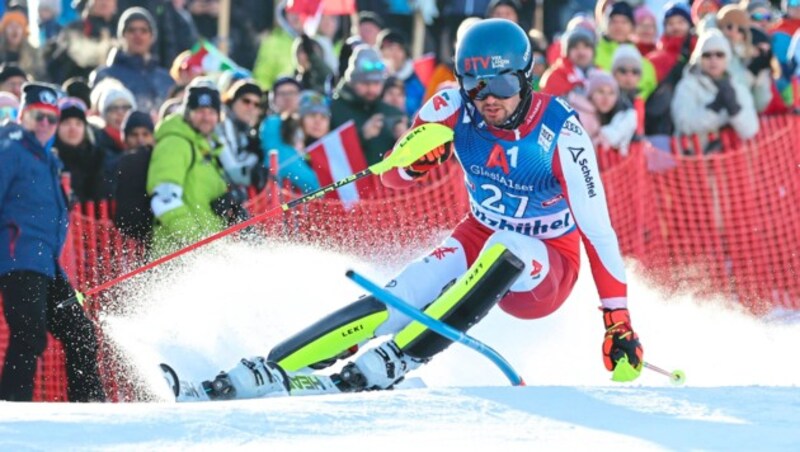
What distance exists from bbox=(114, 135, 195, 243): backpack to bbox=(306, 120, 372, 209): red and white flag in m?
1.26

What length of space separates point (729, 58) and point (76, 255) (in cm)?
492

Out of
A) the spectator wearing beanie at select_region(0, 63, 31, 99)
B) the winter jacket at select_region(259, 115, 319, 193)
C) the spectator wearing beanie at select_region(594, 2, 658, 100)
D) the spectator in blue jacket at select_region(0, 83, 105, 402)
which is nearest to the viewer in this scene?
the spectator in blue jacket at select_region(0, 83, 105, 402)

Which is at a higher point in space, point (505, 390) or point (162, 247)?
point (162, 247)

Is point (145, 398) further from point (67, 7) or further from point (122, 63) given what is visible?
point (67, 7)

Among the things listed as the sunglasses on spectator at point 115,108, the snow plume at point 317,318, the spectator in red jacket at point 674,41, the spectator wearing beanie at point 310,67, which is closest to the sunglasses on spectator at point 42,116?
the snow plume at point 317,318

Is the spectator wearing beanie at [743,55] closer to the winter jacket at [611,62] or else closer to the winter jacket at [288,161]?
the winter jacket at [611,62]

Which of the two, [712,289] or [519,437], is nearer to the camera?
[519,437]

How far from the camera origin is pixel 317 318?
841 centimetres

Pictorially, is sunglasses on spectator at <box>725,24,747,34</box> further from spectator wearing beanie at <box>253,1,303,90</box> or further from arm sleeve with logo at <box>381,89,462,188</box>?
arm sleeve with logo at <box>381,89,462,188</box>

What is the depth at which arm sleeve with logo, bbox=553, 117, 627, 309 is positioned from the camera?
6391 millimetres

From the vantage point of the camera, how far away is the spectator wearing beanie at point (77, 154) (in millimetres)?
8789

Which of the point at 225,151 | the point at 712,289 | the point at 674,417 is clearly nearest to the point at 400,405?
the point at 674,417

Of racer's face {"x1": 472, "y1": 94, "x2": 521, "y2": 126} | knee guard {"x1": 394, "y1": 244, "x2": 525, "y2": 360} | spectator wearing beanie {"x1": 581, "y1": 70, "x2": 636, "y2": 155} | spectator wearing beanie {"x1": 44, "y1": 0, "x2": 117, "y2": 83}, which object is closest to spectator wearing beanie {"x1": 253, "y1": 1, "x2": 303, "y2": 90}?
spectator wearing beanie {"x1": 44, "y1": 0, "x2": 117, "y2": 83}

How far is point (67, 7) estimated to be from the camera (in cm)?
1225
